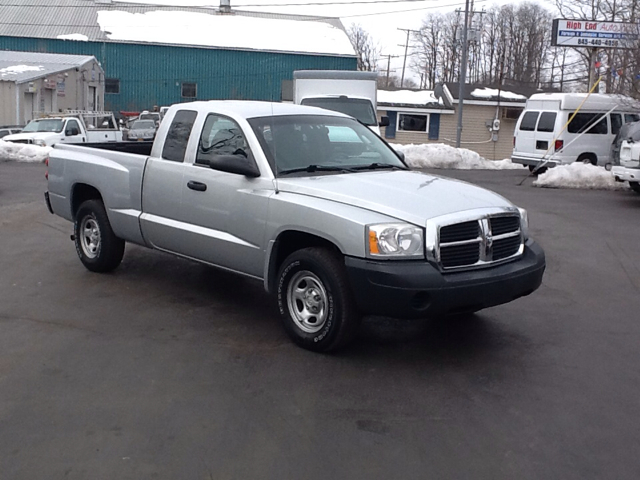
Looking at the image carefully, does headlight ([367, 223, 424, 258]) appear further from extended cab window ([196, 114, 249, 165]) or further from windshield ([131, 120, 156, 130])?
windshield ([131, 120, 156, 130])

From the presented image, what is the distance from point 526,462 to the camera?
401cm

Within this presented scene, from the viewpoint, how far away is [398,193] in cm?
562

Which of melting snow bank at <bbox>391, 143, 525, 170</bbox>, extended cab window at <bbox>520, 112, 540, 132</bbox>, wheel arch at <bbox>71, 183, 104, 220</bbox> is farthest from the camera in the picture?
melting snow bank at <bbox>391, 143, 525, 170</bbox>

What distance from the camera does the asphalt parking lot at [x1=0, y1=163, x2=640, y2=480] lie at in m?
4.01

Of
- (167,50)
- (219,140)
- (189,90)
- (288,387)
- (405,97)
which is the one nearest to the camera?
(288,387)

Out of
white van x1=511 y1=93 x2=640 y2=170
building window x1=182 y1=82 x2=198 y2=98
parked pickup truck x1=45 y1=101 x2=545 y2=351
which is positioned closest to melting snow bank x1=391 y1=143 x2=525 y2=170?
white van x1=511 y1=93 x2=640 y2=170

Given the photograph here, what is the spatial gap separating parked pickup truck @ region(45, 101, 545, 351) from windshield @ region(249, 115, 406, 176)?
1 centimetres

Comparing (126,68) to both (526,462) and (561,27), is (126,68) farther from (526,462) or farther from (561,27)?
(526,462)

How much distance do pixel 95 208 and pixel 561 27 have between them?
2648cm

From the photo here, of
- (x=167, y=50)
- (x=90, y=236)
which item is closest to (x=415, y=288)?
(x=90, y=236)

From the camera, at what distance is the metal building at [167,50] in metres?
51.7

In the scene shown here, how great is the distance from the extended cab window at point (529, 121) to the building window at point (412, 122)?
50.1 feet

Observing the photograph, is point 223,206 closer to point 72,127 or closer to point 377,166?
point 377,166

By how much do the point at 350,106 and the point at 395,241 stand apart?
48.7ft
